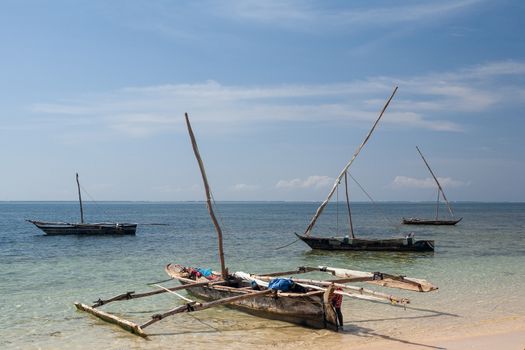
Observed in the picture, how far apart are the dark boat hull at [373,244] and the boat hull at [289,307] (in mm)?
18259

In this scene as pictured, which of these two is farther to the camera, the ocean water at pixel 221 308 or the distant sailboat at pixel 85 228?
the distant sailboat at pixel 85 228

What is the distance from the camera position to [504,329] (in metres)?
12.9

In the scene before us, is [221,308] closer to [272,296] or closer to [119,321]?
[272,296]

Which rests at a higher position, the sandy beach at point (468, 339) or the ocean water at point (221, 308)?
the sandy beach at point (468, 339)

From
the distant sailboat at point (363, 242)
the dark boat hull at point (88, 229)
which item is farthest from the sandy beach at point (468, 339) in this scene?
the dark boat hull at point (88, 229)

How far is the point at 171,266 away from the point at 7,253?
68.0 ft

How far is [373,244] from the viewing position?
3231 cm

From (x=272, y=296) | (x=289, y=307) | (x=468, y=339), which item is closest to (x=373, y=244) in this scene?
(x=272, y=296)

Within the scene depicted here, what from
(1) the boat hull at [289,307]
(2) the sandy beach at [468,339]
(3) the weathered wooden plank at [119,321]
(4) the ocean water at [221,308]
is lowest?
(4) the ocean water at [221,308]

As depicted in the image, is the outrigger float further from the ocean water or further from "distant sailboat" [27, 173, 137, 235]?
"distant sailboat" [27, 173, 137, 235]

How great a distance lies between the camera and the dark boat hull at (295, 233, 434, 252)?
31.5 meters

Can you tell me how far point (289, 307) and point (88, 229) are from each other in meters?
38.8

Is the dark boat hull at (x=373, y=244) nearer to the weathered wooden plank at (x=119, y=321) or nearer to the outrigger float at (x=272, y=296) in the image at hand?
the outrigger float at (x=272, y=296)

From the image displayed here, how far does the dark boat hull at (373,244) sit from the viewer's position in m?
31.5
